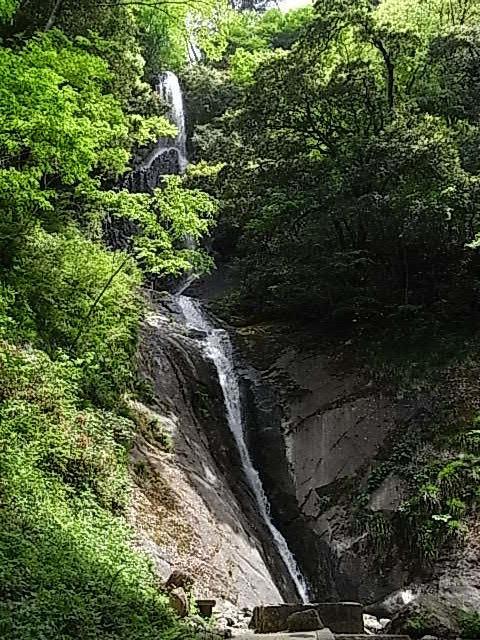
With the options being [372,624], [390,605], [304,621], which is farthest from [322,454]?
[304,621]

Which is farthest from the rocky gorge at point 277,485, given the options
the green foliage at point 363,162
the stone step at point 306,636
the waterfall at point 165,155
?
the waterfall at point 165,155

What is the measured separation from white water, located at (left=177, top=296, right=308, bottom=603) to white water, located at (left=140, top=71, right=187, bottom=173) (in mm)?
9383

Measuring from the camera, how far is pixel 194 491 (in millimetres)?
10086

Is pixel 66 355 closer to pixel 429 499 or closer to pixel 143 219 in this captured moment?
pixel 143 219

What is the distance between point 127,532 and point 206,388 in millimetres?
6666

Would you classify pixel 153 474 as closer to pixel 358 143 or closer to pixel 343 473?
pixel 343 473

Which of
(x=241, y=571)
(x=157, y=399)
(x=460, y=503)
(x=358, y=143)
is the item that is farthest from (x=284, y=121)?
(x=241, y=571)

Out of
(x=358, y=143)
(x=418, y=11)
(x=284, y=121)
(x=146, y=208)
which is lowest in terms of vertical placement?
(x=146, y=208)

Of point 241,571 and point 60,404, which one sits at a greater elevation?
point 60,404

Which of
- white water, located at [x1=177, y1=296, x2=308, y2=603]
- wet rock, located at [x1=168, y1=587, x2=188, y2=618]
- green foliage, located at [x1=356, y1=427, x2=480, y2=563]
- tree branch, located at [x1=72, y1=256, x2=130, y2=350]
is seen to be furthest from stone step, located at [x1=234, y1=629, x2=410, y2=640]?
tree branch, located at [x1=72, y1=256, x2=130, y2=350]

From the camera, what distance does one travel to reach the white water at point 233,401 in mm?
11430

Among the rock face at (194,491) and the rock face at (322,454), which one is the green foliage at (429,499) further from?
the rock face at (194,491)

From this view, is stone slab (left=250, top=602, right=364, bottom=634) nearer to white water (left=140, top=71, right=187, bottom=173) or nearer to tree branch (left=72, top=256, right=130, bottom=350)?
tree branch (left=72, top=256, right=130, bottom=350)

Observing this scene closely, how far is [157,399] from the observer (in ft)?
39.2
